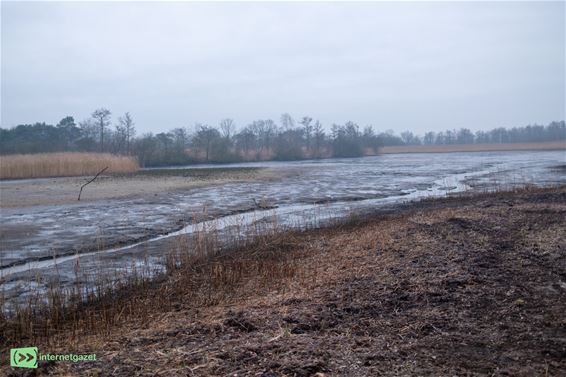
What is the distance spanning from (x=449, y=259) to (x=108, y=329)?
5.70 metres

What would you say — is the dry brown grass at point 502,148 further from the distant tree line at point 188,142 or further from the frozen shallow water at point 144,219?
the frozen shallow water at point 144,219

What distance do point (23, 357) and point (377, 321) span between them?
3.90 meters

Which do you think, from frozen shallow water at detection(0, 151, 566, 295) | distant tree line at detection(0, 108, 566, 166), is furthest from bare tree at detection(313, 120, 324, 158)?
frozen shallow water at detection(0, 151, 566, 295)

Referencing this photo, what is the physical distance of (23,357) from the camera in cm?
529

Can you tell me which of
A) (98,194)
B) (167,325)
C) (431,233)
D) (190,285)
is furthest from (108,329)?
(98,194)

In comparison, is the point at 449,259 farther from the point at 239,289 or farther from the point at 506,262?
the point at 239,289

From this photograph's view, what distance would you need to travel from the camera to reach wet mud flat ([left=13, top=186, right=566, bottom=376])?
457 centimetres

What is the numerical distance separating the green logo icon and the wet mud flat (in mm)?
308

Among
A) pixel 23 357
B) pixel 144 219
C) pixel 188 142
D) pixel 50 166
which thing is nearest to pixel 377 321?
pixel 23 357

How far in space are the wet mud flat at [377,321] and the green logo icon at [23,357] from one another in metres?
0.31

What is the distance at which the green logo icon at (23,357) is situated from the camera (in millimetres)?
5000

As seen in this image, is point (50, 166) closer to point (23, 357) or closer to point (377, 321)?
point (23, 357)

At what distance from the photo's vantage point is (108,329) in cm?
637

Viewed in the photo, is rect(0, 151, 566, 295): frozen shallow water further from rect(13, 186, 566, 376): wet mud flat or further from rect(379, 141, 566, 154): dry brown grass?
rect(379, 141, 566, 154): dry brown grass
